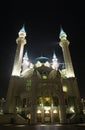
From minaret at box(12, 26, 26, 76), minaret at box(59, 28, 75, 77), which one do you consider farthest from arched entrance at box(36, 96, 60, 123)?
minaret at box(12, 26, 26, 76)

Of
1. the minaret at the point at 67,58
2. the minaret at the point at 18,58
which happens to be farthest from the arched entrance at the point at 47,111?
the minaret at the point at 18,58

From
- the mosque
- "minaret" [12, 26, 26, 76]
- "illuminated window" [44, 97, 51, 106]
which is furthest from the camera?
"minaret" [12, 26, 26, 76]

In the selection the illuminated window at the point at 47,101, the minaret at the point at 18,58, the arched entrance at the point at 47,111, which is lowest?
the arched entrance at the point at 47,111

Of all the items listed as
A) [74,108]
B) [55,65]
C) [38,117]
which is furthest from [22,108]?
[55,65]

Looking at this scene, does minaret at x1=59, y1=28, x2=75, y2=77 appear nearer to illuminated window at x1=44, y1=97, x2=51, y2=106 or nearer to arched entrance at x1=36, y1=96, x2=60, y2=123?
illuminated window at x1=44, y1=97, x2=51, y2=106

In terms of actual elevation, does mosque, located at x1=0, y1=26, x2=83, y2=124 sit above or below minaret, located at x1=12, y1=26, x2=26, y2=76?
below

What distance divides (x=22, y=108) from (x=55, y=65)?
36.7 m

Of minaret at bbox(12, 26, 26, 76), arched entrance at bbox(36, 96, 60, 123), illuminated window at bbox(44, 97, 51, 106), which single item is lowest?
arched entrance at bbox(36, 96, 60, 123)

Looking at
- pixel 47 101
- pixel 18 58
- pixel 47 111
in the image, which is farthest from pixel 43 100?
pixel 18 58

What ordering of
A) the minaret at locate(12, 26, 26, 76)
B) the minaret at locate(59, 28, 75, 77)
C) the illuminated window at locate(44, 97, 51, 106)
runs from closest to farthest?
the illuminated window at locate(44, 97, 51, 106)
the minaret at locate(12, 26, 26, 76)
the minaret at locate(59, 28, 75, 77)

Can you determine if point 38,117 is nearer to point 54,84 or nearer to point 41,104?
point 41,104

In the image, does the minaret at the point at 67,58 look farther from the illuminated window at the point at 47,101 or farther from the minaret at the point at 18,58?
the minaret at the point at 18,58

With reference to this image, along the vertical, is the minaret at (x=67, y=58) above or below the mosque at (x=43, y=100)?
above

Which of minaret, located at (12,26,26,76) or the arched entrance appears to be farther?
minaret, located at (12,26,26,76)
